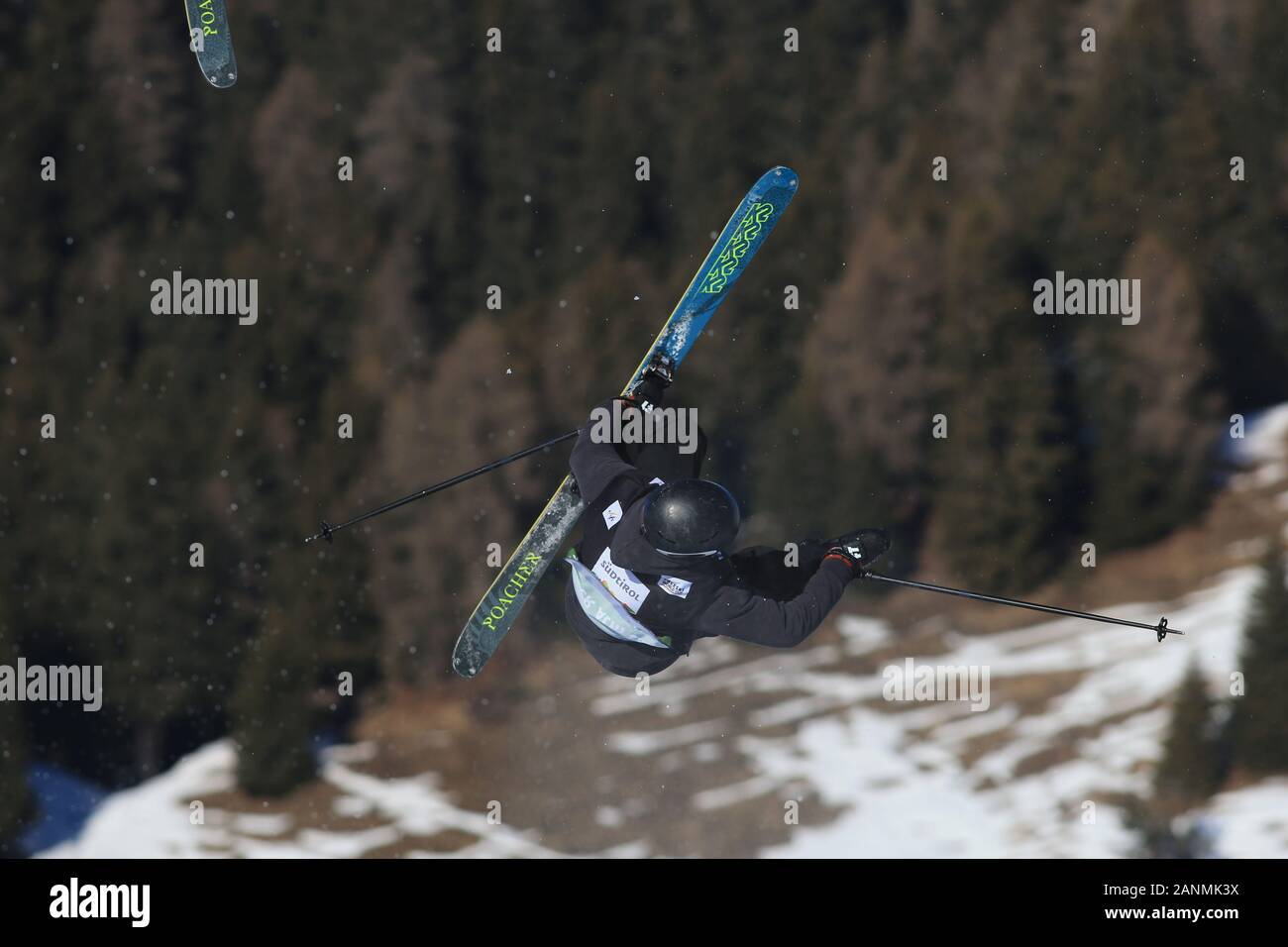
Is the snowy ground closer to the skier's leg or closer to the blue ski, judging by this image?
the blue ski

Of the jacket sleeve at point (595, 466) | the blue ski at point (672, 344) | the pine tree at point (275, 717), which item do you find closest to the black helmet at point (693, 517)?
the jacket sleeve at point (595, 466)

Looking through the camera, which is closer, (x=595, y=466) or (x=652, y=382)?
(x=595, y=466)

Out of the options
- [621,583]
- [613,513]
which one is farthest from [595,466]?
[621,583]

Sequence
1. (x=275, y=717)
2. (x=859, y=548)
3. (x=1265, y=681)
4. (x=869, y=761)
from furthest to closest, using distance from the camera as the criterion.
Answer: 1. (x=275, y=717)
2. (x=869, y=761)
3. (x=1265, y=681)
4. (x=859, y=548)

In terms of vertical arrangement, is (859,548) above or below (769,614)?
above

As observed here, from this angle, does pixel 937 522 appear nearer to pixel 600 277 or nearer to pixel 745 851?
pixel 745 851

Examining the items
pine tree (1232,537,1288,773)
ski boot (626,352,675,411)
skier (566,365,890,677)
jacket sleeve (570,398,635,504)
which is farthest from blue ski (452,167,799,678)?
pine tree (1232,537,1288,773)

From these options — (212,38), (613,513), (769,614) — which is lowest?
(769,614)

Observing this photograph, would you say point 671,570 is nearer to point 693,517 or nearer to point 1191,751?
point 693,517
